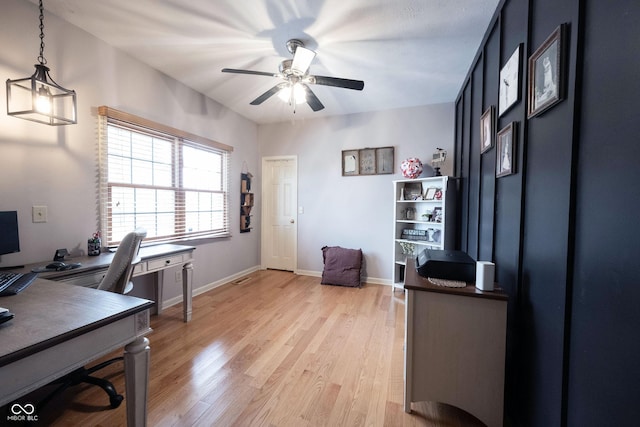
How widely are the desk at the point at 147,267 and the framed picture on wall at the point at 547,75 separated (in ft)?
9.23

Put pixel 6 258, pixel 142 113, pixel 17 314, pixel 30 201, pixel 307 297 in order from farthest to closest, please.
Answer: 1. pixel 307 297
2. pixel 142 113
3. pixel 30 201
4. pixel 6 258
5. pixel 17 314

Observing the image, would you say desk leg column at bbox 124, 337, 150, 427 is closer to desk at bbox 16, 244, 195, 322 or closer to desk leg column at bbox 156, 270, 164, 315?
desk at bbox 16, 244, 195, 322

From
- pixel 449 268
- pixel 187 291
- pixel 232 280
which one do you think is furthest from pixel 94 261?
pixel 449 268

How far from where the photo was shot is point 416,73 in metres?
2.71

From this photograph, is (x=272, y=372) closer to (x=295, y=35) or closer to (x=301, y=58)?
(x=301, y=58)

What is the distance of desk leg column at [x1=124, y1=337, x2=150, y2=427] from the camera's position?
1.09 m

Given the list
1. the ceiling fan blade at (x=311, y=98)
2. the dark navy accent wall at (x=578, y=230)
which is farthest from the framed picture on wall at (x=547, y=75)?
the ceiling fan blade at (x=311, y=98)

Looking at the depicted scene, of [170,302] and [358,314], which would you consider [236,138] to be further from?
[358,314]

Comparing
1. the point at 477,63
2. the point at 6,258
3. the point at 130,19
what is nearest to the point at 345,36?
the point at 477,63

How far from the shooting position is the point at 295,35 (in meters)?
2.11

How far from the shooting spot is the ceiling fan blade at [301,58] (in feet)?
6.33

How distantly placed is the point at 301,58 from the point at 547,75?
1610mm

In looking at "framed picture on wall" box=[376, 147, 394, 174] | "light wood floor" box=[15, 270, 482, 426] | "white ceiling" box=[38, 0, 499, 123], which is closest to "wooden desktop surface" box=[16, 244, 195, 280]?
"light wood floor" box=[15, 270, 482, 426]

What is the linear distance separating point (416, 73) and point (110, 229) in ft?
11.5
